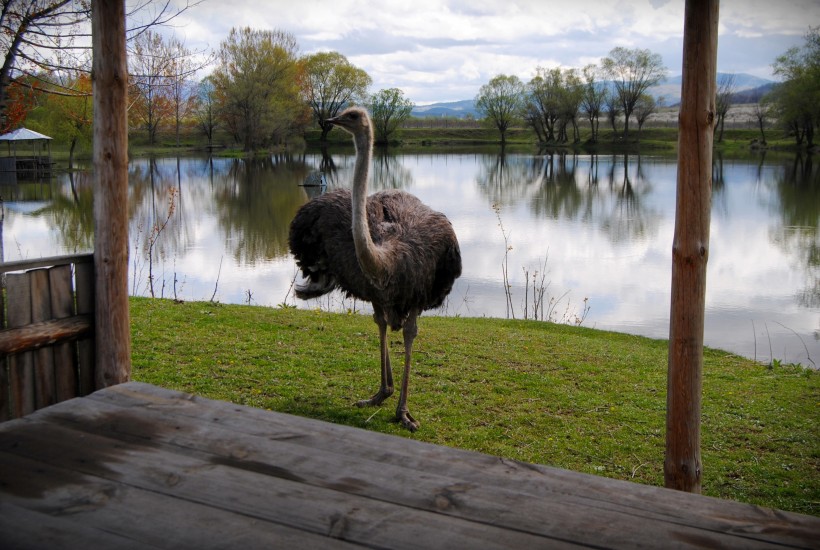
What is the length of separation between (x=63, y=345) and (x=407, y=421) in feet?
9.59

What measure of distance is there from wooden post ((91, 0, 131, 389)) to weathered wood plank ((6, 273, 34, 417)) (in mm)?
476

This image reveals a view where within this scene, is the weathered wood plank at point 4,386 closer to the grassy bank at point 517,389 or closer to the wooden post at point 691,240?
the grassy bank at point 517,389

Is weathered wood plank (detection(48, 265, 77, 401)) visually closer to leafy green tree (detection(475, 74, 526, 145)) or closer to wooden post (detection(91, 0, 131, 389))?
wooden post (detection(91, 0, 131, 389))

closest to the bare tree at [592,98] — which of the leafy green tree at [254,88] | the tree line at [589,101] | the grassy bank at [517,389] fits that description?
the tree line at [589,101]

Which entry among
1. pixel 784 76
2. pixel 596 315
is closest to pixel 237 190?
pixel 596 315

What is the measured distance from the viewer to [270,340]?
9.10 metres

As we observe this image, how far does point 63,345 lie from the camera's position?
181 inches

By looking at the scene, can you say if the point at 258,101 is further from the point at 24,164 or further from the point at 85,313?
the point at 85,313

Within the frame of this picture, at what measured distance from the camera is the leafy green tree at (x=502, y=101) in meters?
90.8

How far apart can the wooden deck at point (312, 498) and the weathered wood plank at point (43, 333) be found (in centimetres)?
117

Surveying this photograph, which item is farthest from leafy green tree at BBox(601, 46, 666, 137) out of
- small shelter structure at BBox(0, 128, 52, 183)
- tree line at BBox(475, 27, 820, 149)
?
small shelter structure at BBox(0, 128, 52, 183)

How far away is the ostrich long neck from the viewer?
5566 mm

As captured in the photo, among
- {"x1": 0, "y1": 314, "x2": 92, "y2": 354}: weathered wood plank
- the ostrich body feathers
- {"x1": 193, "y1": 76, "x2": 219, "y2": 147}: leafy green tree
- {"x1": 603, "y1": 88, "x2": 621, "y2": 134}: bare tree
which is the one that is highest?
{"x1": 603, "y1": 88, "x2": 621, "y2": 134}: bare tree

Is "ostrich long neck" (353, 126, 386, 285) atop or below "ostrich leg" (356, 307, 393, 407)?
atop
